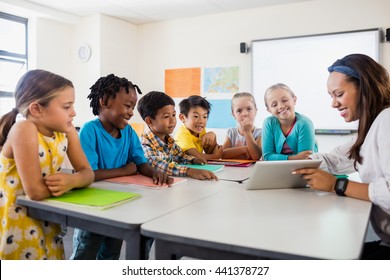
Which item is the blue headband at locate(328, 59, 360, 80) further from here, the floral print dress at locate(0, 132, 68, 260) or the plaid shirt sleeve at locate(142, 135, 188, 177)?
the floral print dress at locate(0, 132, 68, 260)

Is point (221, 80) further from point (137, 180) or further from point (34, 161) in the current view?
point (34, 161)

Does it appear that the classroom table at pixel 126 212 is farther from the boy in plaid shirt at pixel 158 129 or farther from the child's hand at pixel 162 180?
the boy in plaid shirt at pixel 158 129

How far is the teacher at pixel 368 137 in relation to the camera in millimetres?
1130

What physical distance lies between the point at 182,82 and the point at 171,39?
2.14 ft

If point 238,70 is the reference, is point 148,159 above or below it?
below

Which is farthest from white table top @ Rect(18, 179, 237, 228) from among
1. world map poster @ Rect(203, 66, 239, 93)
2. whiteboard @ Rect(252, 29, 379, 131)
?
world map poster @ Rect(203, 66, 239, 93)

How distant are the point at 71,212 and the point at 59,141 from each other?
35cm

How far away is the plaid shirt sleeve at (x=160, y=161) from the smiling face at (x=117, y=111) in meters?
0.27

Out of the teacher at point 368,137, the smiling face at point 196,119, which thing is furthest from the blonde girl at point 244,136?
the teacher at point 368,137

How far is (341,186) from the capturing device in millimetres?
1263

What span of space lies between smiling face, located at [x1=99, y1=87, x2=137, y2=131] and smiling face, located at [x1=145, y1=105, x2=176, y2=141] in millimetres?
305

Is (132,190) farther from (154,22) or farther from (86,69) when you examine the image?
(154,22)
